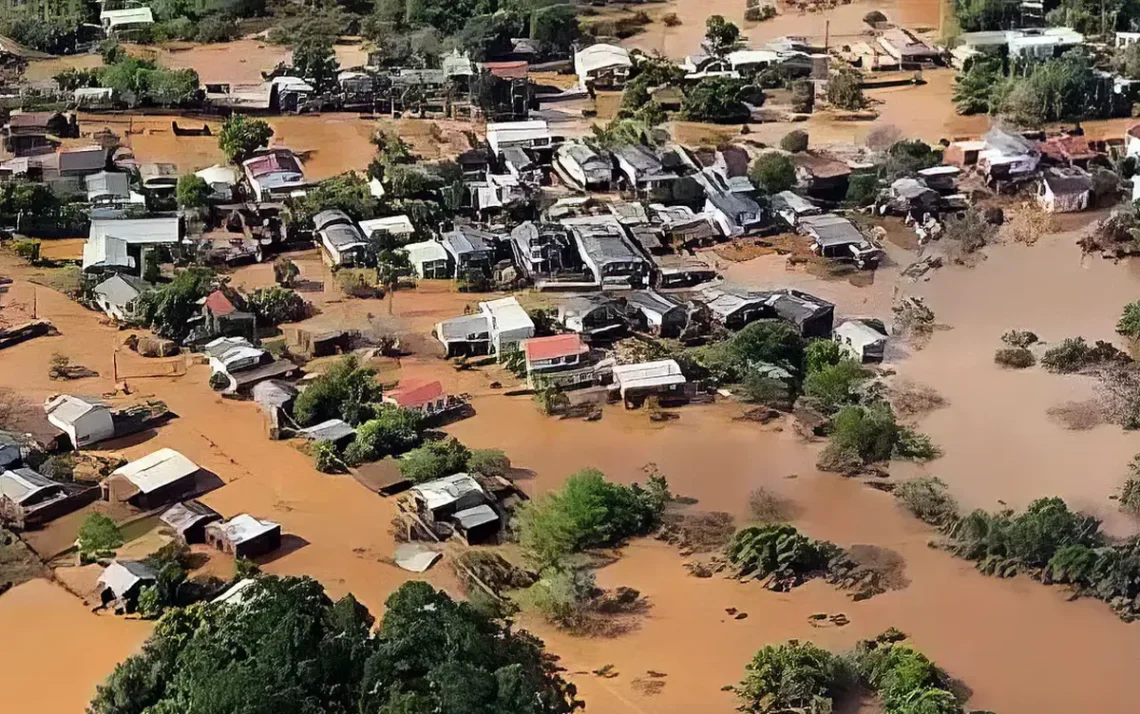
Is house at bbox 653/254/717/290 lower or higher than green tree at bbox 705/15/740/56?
lower

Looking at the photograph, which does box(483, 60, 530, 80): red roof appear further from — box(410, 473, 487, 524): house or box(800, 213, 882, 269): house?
box(410, 473, 487, 524): house

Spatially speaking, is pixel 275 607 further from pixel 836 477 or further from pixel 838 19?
pixel 838 19

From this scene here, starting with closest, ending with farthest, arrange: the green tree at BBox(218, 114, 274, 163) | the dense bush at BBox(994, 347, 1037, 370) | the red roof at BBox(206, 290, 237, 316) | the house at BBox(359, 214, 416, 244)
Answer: the dense bush at BBox(994, 347, 1037, 370), the red roof at BBox(206, 290, 237, 316), the house at BBox(359, 214, 416, 244), the green tree at BBox(218, 114, 274, 163)

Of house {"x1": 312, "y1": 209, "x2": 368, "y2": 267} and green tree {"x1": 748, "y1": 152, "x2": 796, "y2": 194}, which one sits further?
green tree {"x1": 748, "y1": 152, "x2": 796, "y2": 194}

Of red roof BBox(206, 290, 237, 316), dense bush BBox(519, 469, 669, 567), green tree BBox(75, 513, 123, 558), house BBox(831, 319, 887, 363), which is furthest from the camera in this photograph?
red roof BBox(206, 290, 237, 316)

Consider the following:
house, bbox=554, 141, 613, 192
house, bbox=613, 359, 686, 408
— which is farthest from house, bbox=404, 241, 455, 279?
house, bbox=613, 359, 686, 408

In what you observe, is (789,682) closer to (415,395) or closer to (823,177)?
(415,395)

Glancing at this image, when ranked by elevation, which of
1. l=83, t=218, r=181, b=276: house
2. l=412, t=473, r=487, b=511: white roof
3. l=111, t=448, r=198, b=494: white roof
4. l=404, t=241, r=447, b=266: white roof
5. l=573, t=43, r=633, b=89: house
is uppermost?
l=573, t=43, r=633, b=89: house
